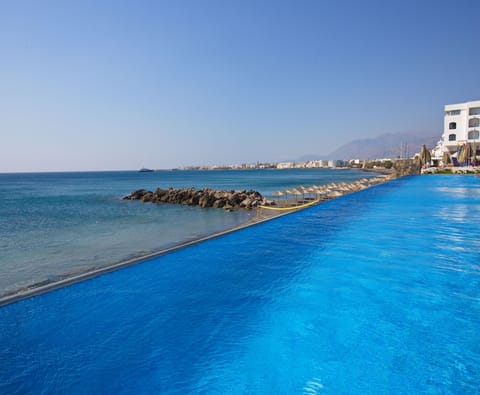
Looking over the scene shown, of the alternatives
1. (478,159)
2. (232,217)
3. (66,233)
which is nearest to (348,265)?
(232,217)

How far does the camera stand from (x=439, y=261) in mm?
6188

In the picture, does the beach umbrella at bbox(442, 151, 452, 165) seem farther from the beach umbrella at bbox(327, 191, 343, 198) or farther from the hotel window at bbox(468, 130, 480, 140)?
the beach umbrella at bbox(327, 191, 343, 198)

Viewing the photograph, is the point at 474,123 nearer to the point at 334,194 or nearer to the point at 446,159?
the point at 446,159

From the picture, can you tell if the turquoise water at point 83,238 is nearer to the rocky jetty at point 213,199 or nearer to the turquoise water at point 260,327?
the rocky jetty at point 213,199

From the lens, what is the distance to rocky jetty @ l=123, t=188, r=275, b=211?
750 inches

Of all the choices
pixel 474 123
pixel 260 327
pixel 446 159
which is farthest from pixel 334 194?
pixel 474 123

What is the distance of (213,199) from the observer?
21.2 meters

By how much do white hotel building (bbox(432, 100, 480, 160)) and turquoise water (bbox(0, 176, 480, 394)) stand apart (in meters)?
50.9

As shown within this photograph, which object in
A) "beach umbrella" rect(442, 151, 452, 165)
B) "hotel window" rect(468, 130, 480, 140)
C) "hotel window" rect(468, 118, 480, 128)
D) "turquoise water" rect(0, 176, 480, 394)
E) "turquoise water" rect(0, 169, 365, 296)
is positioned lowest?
"turquoise water" rect(0, 169, 365, 296)

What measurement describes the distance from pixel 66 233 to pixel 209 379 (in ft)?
39.8

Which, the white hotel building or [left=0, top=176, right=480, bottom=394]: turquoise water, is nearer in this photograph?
[left=0, top=176, right=480, bottom=394]: turquoise water

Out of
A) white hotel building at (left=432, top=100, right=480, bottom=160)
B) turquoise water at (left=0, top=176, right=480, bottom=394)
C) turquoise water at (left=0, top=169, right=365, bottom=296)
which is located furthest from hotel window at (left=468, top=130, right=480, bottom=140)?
turquoise water at (left=0, top=176, right=480, bottom=394)

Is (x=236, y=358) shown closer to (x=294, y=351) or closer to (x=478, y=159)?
(x=294, y=351)

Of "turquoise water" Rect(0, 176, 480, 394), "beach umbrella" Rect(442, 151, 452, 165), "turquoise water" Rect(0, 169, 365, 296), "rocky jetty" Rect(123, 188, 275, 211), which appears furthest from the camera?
"beach umbrella" Rect(442, 151, 452, 165)
